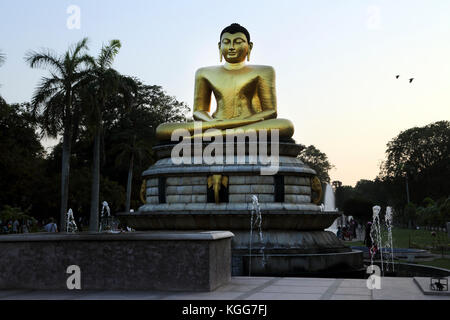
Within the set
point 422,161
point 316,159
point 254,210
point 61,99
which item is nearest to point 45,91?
point 61,99

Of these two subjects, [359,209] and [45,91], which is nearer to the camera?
[45,91]

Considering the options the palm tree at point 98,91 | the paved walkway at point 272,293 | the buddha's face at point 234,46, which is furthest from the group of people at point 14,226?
the paved walkway at point 272,293

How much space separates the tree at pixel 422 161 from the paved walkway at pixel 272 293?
178 ft

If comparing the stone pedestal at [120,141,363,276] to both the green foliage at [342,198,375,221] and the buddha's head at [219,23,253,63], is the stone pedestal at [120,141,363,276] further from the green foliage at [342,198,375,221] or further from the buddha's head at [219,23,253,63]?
the green foliage at [342,198,375,221]

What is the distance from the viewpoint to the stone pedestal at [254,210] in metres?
15.2

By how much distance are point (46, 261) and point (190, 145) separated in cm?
993

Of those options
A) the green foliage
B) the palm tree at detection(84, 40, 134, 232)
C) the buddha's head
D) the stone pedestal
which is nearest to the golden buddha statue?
the buddha's head

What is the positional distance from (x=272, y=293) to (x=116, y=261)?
8.44ft

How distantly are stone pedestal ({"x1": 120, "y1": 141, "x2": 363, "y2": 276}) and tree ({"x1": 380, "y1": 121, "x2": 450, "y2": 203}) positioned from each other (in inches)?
1839

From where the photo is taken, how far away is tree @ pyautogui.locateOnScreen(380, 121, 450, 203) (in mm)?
60219

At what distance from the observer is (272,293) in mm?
8617

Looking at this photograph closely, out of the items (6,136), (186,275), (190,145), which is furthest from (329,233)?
(6,136)

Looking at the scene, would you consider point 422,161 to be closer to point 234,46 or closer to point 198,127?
point 234,46
